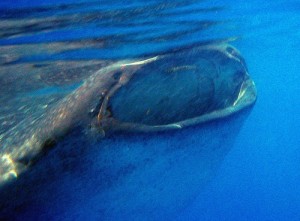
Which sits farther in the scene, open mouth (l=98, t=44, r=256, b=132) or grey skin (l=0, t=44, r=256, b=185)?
open mouth (l=98, t=44, r=256, b=132)

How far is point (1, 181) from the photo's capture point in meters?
2.37

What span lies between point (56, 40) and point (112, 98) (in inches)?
265

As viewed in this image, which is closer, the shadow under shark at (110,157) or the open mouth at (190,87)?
the shadow under shark at (110,157)

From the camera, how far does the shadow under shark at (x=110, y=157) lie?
2.35m

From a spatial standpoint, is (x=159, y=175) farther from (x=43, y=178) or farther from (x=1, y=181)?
(x=1, y=181)

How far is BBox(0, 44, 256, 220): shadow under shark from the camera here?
2354 mm

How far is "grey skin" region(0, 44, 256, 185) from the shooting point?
240 cm

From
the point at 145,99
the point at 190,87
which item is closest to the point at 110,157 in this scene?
the point at 145,99

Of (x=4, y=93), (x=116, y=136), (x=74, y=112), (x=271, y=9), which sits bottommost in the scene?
(x=4, y=93)

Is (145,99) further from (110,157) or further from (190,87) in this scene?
(110,157)

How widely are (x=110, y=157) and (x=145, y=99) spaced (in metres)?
1.33

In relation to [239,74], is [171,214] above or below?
below

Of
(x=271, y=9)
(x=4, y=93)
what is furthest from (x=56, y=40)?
(x=271, y=9)

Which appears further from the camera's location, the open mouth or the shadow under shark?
the open mouth
